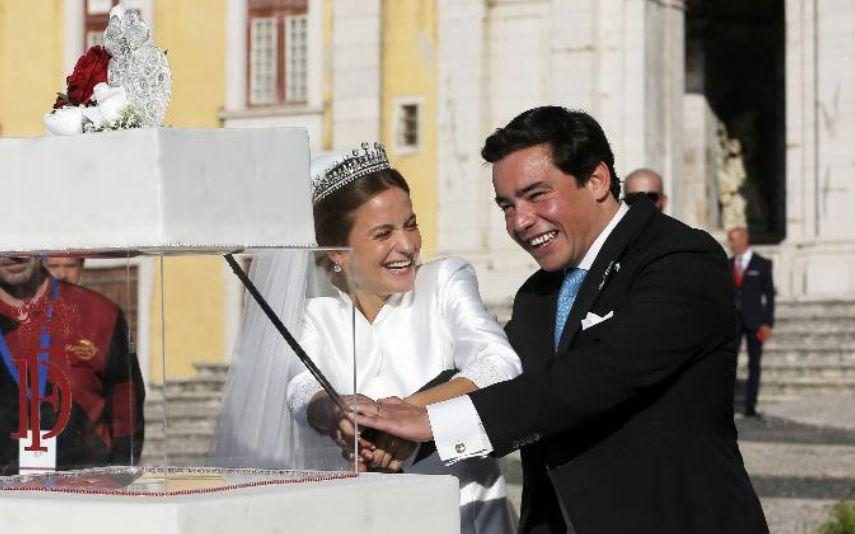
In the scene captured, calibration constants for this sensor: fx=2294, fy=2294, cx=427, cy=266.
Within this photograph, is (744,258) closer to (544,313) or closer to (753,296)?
(753,296)

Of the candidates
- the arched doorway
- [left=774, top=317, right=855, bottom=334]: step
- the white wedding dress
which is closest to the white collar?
the white wedding dress

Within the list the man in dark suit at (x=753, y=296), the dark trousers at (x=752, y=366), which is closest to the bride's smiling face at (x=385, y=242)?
the dark trousers at (x=752, y=366)

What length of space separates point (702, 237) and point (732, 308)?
17 cm

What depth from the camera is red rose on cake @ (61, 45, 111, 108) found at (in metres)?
4.74

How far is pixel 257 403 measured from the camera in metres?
4.97

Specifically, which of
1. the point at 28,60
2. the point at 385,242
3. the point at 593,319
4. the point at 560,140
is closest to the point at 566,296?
the point at 593,319

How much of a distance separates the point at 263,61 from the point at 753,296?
9.22m

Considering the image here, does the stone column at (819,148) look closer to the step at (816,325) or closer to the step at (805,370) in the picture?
the step at (816,325)

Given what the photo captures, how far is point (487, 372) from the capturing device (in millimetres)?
5379

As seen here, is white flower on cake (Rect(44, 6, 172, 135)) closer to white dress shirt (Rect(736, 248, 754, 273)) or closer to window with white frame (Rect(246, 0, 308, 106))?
white dress shirt (Rect(736, 248, 754, 273))

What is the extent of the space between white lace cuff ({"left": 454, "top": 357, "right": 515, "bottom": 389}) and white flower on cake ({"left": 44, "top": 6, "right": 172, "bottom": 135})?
1.11 m

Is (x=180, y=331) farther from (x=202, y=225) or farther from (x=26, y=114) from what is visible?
(x=26, y=114)

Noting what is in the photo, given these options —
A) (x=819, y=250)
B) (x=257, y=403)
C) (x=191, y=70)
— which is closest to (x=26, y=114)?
(x=191, y=70)

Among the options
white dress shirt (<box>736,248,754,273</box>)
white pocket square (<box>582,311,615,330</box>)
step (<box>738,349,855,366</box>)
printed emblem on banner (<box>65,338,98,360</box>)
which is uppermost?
white pocket square (<box>582,311,615,330</box>)
